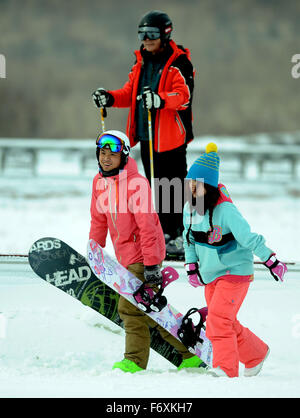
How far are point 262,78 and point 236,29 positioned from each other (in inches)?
47.6

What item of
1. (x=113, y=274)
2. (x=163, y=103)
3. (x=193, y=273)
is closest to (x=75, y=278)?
(x=113, y=274)

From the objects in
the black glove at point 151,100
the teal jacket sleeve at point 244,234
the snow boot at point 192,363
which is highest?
the black glove at point 151,100

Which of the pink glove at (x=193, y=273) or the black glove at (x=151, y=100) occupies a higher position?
the black glove at (x=151, y=100)

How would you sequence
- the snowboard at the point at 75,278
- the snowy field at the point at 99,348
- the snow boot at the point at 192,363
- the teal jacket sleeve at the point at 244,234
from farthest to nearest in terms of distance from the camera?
1. the snow boot at the point at 192,363
2. the snowboard at the point at 75,278
3. the teal jacket sleeve at the point at 244,234
4. the snowy field at the point at 99,348

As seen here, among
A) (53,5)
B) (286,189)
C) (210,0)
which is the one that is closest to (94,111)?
(53,5)

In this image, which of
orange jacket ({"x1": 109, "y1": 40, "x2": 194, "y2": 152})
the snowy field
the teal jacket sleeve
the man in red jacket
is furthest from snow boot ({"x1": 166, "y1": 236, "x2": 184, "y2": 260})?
the teal jacket sleeve

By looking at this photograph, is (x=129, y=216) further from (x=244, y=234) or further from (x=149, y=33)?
(x=149, y=33)

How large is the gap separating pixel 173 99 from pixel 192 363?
4.14 feet

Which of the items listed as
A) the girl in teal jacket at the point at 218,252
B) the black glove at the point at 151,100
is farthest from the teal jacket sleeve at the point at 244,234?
the black glove at the point at 151,100

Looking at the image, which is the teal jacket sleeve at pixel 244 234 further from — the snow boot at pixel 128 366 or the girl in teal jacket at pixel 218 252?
the snow boot at pixel 128 366

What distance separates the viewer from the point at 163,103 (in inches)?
108

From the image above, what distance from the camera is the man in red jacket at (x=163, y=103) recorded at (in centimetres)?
280

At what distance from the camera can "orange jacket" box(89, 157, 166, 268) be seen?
2.11m

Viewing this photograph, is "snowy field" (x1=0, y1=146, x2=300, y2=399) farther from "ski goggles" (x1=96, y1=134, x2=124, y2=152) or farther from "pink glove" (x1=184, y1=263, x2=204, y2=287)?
"ski goggles" (x1=96, y1=134, x2=124, y2=152)
